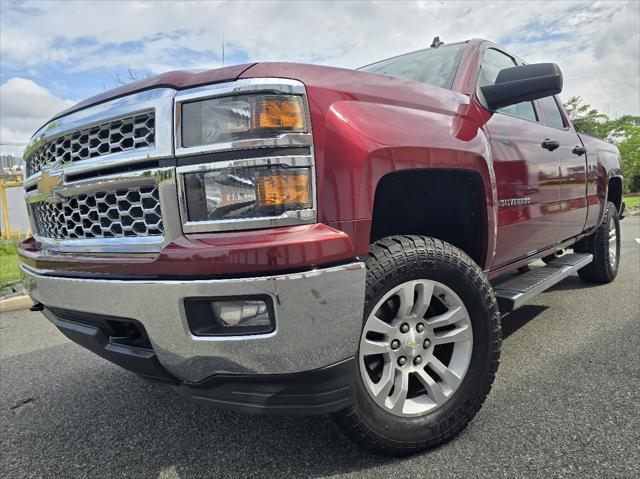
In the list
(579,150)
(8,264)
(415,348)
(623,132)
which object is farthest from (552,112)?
(623,132)

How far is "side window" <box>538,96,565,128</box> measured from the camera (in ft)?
11.3

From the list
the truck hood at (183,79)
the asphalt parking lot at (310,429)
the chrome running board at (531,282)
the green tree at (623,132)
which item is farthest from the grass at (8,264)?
the green tree at (623,132)

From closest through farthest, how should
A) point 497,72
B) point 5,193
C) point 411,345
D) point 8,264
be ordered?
point 411,345, point 497,72, point 8,264, point 5,193

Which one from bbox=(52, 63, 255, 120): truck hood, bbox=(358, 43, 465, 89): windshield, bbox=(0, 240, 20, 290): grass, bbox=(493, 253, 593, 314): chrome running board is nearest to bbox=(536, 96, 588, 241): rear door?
bbox=(493, 253, 593, 314): chrome running board

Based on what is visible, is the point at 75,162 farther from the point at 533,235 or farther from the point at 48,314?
the point at 533,235

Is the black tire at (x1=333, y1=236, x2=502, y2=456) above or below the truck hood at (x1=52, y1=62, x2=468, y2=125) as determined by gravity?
below

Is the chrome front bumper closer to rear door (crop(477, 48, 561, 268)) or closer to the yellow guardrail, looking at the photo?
rear door (crop(477, 48, 561, 268))

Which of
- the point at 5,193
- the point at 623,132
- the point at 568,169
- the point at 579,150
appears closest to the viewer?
the point at 568,169

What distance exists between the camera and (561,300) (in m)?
4.10

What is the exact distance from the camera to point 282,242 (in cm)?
140

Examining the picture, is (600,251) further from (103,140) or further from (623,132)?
(623,132)

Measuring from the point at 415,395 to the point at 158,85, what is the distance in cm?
160

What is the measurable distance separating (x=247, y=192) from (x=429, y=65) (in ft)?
5.93

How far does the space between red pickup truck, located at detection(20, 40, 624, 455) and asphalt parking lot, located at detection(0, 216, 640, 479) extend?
0.20 meters
